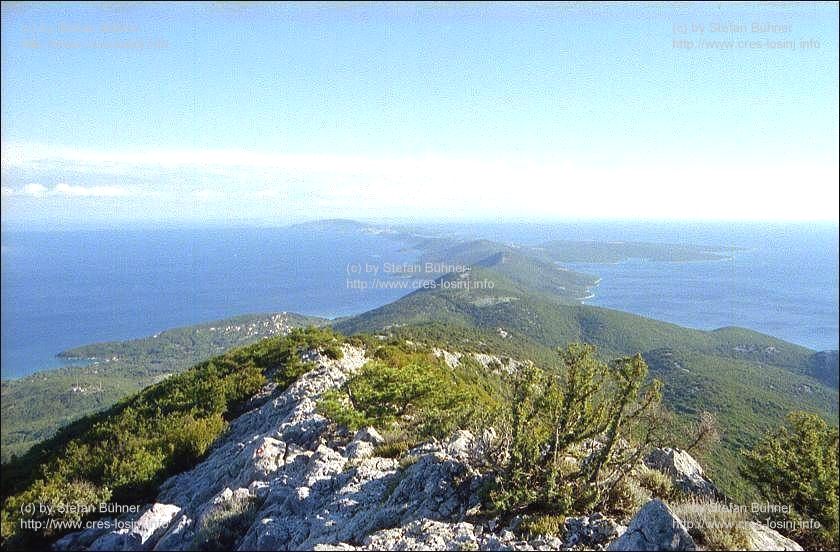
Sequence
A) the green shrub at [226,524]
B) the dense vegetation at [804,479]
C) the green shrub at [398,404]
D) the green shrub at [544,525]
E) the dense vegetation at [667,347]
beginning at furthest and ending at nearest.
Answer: the dense vegetation at [667,347] → the green shrub at [398,404] → the green shrub at [226,524] → the dense vegetation at [804,479] → the green shrub at [544,525]

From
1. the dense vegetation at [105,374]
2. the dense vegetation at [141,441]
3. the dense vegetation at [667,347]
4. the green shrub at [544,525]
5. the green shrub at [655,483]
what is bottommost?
the dense vegetation at [105,374]

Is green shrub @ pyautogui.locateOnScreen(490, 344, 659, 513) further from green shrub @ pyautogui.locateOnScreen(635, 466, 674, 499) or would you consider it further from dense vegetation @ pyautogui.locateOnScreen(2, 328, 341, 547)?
dense vegetation @ pyautogui.locateOnScreen(2, 328, 341, 547)

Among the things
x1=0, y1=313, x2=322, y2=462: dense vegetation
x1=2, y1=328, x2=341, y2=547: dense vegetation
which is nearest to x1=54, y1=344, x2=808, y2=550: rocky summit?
x1=2, y1=328, x2=341, y2=547: dense vegetation

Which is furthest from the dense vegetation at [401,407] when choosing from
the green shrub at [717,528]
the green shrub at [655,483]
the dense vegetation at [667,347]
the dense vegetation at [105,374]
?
the dense vegetation at [105,374]

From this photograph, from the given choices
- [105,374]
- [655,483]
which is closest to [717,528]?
[655,483]

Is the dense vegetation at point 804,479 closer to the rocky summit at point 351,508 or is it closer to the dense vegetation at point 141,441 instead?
the rocky summit at point 351,508

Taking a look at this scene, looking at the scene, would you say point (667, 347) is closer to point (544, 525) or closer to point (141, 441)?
point (141, 441)

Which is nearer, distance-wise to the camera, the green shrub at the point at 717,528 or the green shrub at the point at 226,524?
the green shrub at the point at 717,528
